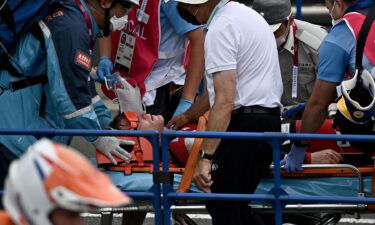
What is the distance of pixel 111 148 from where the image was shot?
7020mm

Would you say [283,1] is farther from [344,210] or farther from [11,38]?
[11,38]

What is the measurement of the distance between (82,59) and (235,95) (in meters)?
0.87

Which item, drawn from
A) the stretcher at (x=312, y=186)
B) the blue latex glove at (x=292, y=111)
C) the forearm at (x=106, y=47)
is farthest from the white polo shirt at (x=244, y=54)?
the forearm at (x=106, y=47)

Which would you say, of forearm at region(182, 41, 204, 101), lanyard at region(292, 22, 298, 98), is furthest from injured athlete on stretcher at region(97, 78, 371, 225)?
lanyard at region(292, 22, 298, 98)

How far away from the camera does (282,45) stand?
7855 millimetres

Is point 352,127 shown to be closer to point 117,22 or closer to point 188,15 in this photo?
point 188,15

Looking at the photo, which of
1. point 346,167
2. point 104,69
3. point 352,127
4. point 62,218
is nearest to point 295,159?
point 346,167

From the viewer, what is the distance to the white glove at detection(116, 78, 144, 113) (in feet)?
25.0

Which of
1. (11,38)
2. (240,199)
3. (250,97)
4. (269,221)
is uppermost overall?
(11,38)

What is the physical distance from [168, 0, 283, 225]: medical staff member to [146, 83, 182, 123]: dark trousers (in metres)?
1.40

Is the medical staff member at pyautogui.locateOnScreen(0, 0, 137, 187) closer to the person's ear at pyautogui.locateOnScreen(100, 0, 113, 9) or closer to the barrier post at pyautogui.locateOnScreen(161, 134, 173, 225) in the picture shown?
the person's ear at pyautogui.locateOnScreen(100, 0, 113, 9)

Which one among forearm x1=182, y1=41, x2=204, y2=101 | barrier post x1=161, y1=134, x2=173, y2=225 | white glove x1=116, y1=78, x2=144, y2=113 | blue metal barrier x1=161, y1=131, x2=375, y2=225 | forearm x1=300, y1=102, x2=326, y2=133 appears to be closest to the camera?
blue metal barrier x1=161, y1=131, x2=375, y2=225

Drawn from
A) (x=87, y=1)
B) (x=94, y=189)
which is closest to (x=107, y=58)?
(x=87, y=1)

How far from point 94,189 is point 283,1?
4.39m
